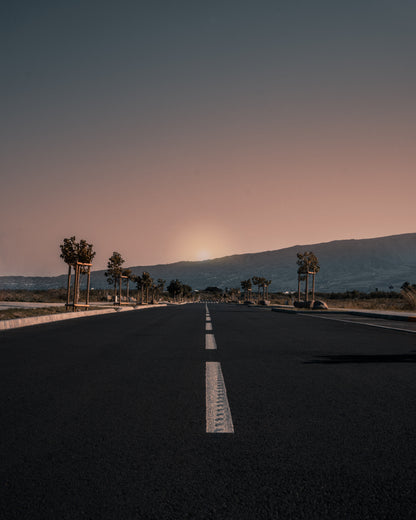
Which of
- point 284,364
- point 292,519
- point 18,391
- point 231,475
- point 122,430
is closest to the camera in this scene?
point 292,519

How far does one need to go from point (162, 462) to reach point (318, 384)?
3032 millimetres

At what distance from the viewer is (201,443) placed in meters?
3.38

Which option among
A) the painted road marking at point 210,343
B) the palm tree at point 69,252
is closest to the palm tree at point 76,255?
the palm tree at point 69,252

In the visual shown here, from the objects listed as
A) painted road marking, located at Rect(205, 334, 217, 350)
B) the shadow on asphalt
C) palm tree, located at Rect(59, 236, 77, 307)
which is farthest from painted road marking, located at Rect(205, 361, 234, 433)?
palm tree, located at Rect(59, 236, 77, 307)

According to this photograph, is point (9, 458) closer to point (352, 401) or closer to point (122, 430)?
point (122, 430)

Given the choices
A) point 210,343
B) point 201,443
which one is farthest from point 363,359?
point 201,443

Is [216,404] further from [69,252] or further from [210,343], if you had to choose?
[69,252]

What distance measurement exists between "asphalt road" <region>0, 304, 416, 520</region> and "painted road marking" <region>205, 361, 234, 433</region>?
71 millimetres

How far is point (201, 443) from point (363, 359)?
5.02 m

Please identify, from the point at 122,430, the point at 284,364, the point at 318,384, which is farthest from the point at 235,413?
the point at 284,364

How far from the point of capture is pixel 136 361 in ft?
24.2

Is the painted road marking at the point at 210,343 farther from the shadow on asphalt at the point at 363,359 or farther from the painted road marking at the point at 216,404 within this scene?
the painted road marking at the point at 216,404

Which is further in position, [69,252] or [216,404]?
[69,252]

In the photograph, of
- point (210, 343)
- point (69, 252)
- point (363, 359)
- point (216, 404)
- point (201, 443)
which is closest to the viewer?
point (201, 443)
